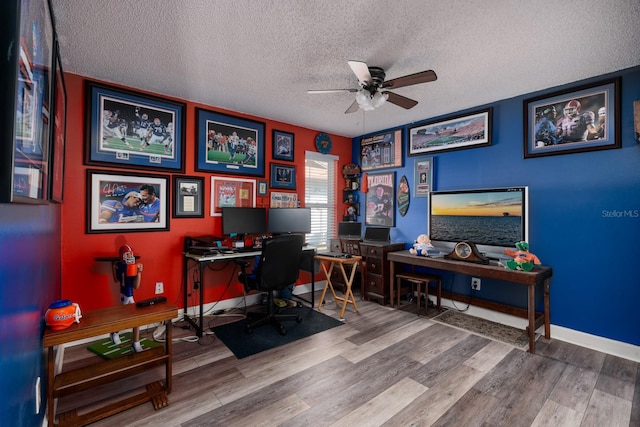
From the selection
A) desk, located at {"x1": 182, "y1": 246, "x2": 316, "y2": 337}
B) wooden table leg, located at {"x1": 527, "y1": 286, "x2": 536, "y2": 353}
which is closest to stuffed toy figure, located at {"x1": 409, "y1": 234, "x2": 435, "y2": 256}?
wooden table leg, located at {"x1": 527, "y1": 286, "x2": 536, "y2": 353}

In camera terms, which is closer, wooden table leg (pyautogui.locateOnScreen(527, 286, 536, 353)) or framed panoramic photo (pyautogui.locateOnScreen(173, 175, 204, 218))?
wooden table leg (pyautogui.locateOnScreen(527, 286, 536, 353))

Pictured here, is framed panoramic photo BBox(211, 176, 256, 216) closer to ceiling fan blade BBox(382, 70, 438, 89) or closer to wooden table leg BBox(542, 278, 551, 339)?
ceiling fan blade BBox(382, 70, 438, 89)

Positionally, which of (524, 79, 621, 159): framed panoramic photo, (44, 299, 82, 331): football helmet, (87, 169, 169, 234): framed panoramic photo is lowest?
(44, 299, 82, 331): football helmet

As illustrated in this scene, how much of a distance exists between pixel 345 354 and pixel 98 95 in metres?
3.47

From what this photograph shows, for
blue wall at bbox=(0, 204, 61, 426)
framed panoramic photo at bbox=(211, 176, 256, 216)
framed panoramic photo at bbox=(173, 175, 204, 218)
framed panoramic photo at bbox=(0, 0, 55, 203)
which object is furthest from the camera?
framed panoramic photo at bbox=(211, 176, 256, 216)

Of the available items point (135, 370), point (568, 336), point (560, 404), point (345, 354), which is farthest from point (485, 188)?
point (135, 370)

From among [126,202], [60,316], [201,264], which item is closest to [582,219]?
[201,264]

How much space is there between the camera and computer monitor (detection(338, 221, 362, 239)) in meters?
4.64

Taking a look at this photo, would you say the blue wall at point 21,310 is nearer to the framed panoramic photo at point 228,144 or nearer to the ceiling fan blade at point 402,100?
the framed panoramic photo at point 228,144

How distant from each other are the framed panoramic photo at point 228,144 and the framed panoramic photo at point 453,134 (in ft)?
7.27

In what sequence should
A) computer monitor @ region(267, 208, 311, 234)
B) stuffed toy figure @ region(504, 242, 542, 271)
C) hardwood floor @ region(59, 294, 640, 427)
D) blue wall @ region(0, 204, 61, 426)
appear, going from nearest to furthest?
blue wall @ region(0, 204, 61, 426), hardwood floor @ region(59, 294, 640, 427), stuffed toy figure @ region(504, 242, 542, 271), computer monitor @ region(267, 208, 311, 234)

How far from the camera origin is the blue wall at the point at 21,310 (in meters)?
0.97

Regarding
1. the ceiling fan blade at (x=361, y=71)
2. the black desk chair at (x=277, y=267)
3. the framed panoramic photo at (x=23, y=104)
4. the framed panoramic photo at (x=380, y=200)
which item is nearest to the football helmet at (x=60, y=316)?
the framed panoramic photo at (x=23, y=104)

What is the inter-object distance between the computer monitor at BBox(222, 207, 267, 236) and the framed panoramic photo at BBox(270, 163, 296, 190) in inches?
21.1
